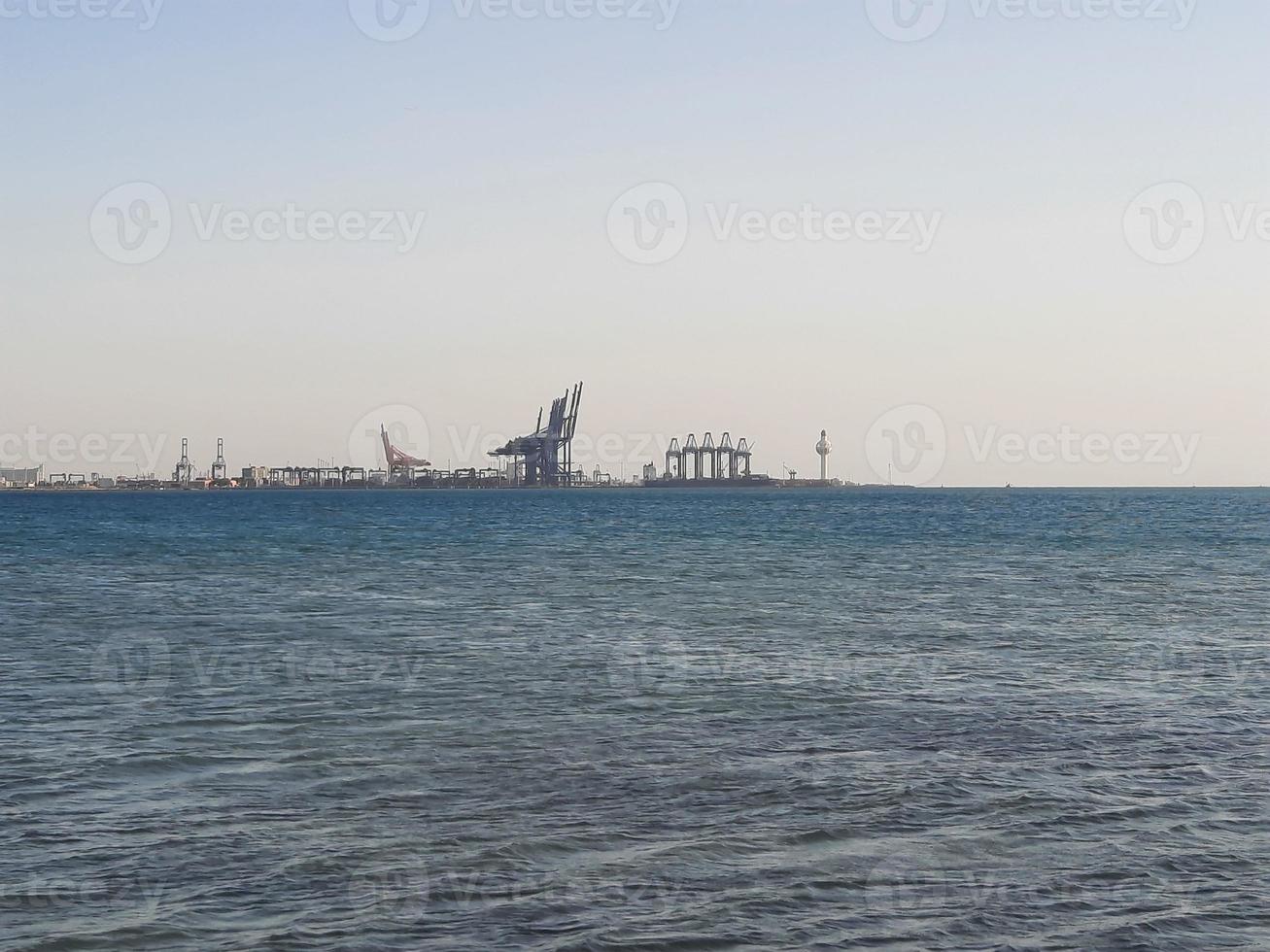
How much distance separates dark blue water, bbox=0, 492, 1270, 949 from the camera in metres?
10.6

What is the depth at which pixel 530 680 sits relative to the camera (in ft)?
73.4

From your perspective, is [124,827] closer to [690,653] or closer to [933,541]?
[690,653]

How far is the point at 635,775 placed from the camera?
49.5 feet

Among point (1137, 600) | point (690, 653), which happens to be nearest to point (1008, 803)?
point (690, 653)

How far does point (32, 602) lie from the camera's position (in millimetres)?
36594

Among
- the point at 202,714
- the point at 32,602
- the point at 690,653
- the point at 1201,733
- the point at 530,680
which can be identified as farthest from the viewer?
the point at 32,602

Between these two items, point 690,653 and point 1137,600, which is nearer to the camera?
point 690,653

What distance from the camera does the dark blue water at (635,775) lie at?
10.6 metres

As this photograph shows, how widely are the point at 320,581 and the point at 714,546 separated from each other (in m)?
27.6

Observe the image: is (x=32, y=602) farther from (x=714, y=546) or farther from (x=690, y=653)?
(x=714, y=546)

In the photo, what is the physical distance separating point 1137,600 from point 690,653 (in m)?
17.8

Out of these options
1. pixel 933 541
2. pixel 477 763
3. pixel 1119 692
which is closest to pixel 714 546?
pixel 933 541

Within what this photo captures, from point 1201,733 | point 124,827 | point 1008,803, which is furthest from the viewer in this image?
point 1201,733

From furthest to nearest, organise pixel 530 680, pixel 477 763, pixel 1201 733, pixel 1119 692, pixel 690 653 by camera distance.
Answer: pixel 690 653, pixel 530 680, pixel 1119 692, pixel 1201 733, pixel 477 763
